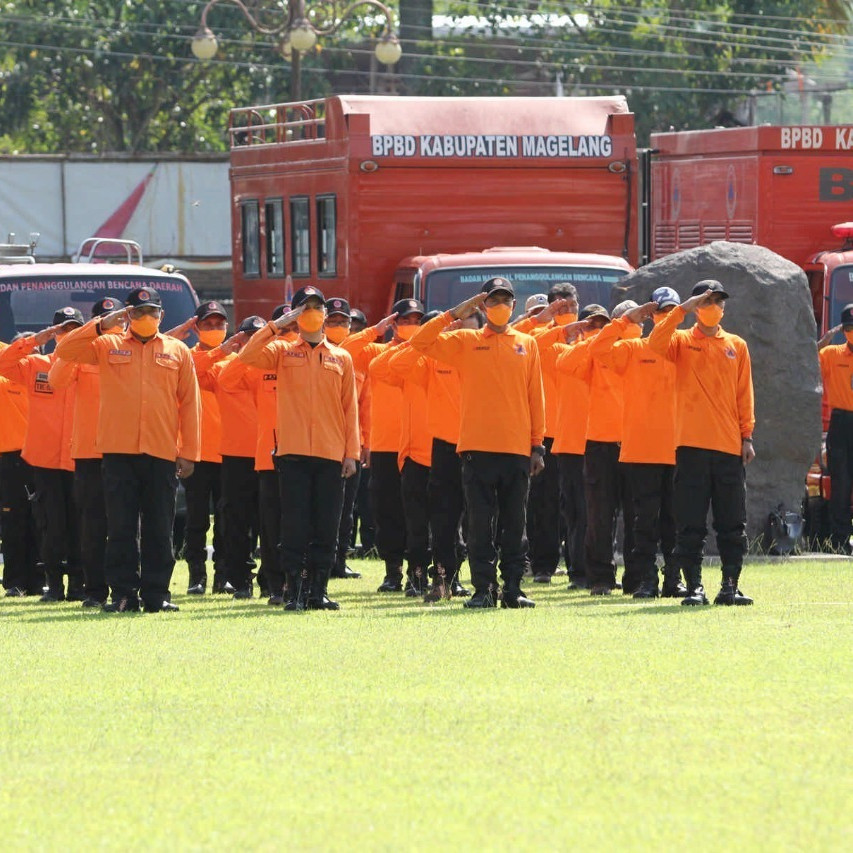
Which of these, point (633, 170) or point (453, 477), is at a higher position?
point (633, 170)

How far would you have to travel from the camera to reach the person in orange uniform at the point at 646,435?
13758 mm

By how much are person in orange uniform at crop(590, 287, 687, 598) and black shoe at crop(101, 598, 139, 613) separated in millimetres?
3098

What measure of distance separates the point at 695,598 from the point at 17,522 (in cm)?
490

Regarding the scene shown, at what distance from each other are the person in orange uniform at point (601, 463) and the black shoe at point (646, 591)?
1.25 ft

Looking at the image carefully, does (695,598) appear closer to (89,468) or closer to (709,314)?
(709,314)

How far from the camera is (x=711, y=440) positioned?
510 inches

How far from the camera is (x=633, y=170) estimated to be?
20.2 m

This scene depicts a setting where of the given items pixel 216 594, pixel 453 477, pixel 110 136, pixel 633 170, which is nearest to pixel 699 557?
pixel 453 477

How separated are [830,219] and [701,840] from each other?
46.5 ft

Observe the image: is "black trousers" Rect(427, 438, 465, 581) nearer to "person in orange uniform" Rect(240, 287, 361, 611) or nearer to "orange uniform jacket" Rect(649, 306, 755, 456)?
"person in orange uniform" Rect(240, 287, 361, 611)

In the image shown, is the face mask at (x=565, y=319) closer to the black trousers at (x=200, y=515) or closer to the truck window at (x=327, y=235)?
the black trousers at (x=200, y=515)

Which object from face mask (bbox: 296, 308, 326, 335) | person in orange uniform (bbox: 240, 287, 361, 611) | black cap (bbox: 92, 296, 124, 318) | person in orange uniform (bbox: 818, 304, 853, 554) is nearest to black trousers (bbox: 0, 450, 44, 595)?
black cap (bbox: 92, 296, 124, 318)

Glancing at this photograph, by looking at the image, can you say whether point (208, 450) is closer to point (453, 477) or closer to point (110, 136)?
point (453, 477)

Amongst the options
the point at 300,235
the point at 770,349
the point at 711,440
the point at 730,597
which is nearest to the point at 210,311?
the point at 711,440
